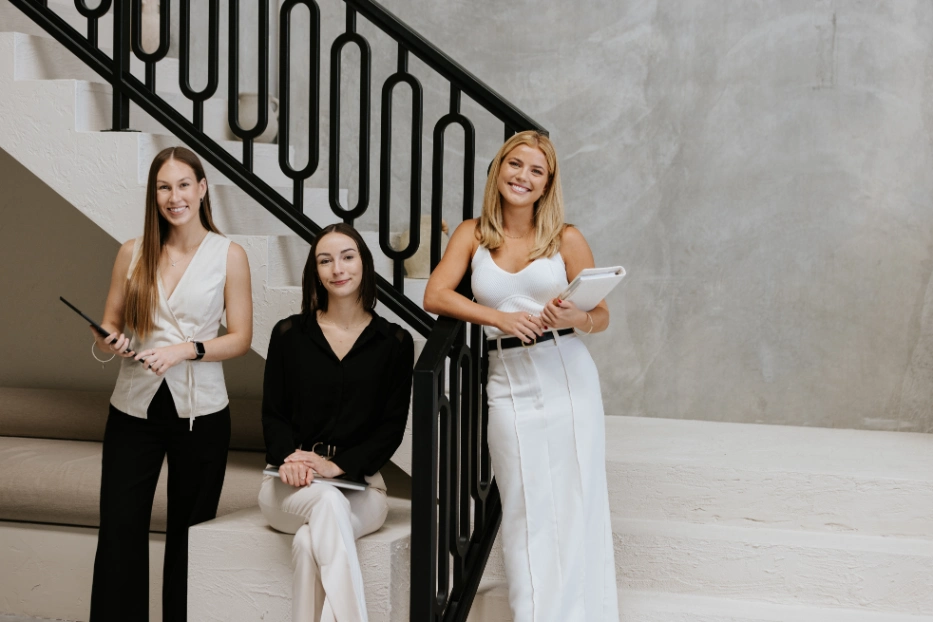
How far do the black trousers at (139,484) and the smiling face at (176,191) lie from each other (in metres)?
0.50

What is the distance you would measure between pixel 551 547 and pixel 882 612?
3.53ft

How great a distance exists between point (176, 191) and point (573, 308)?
1190 millimetres

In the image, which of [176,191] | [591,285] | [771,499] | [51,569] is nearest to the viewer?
[591,285]

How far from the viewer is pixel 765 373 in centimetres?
491

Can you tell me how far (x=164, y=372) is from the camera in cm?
283

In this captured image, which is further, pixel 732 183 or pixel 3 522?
pixel 732 183

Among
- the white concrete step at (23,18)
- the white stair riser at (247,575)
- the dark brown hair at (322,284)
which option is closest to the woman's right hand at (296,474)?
the white stair riser at (247,575)

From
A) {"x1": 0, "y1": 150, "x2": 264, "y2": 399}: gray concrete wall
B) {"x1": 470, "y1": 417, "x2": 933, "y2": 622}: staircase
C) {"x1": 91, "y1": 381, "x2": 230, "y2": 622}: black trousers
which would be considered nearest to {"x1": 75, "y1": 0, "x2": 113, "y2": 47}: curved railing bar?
{"x1": 91, "y1": 381, "x2": 230, "y2": 622}: black trousers

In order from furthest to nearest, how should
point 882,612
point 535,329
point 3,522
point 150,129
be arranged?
point 3,522
point 150,129
point 882,612
point 535,329

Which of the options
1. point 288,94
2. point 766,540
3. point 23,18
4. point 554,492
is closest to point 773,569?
point 766,540

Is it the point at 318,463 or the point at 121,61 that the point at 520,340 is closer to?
the point at 318,463

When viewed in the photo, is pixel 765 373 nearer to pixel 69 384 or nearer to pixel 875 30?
pixel 875 30

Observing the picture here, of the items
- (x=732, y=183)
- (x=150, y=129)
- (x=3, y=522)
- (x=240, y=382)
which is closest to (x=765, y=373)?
(x=732, y=183)

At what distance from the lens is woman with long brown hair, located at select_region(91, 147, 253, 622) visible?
113 inches
